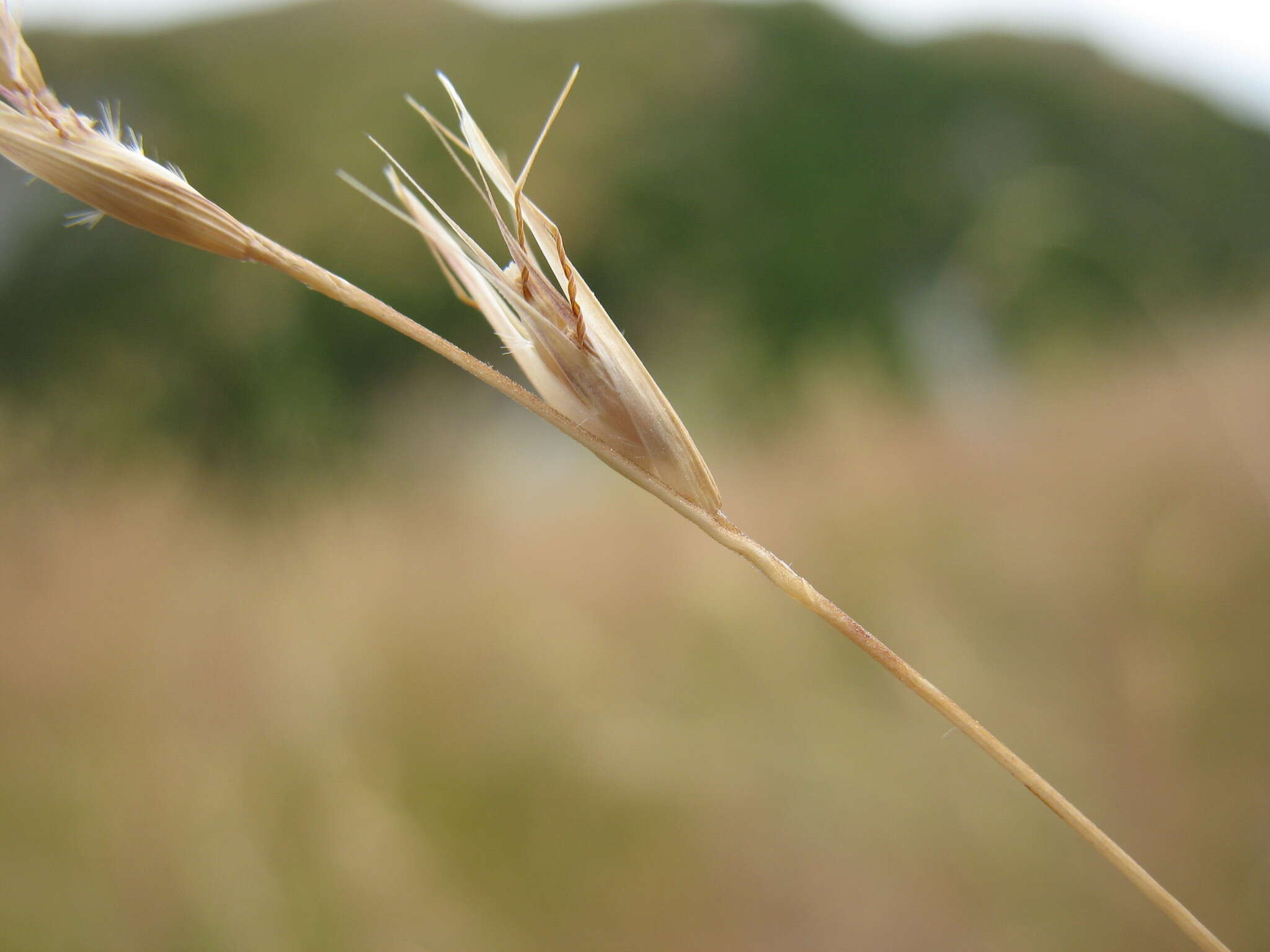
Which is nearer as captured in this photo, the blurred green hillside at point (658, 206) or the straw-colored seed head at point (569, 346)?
the straw-colored seed head at point (569, 346)

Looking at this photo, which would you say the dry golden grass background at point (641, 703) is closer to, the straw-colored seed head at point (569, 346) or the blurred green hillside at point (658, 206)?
the blurred green hillside at point (658, 206)

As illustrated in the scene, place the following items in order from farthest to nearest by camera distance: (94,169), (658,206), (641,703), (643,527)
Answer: (658,206), (643,527), (641,703), (94,169)

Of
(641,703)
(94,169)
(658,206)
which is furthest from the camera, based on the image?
(658,206)

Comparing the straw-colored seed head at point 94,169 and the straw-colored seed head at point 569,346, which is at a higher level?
the straw-colored seed head at point 569,346

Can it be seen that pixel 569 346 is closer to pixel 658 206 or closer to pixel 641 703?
pixel 641 703

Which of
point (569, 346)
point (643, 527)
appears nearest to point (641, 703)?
point (643, 527)

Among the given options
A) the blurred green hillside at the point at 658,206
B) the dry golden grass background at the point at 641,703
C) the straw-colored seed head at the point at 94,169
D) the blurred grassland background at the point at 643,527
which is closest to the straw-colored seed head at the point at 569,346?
the straw-colored seed head at the point at 94,169

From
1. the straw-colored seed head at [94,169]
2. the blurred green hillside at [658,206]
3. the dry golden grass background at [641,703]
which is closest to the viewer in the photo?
the straw-colored seed head at [94,169]

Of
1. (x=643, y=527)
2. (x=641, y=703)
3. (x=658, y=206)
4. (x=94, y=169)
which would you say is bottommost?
(x=94, y=169)
